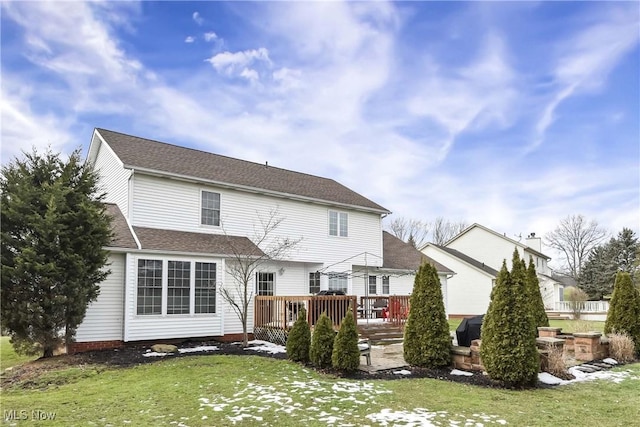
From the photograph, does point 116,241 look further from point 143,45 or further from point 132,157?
point 143,45

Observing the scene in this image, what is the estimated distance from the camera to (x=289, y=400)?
Result: 260 inches

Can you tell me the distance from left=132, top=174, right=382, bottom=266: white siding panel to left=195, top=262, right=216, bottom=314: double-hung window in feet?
5.69

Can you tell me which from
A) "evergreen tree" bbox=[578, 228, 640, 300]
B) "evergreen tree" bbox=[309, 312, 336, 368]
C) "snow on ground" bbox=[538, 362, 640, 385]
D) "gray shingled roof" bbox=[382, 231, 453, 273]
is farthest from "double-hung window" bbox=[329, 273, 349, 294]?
"evergreen tree" bbox=[578, 228, 640, 300]

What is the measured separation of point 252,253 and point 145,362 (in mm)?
5577

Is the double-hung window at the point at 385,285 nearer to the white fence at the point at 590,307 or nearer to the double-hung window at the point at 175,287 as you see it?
the double-hung window at the point at 175,287

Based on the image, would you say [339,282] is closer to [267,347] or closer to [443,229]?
[267,347]

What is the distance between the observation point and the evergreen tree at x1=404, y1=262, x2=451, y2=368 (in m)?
8.91

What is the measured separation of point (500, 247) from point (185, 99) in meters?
29.0

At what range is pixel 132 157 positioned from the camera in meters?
14.5

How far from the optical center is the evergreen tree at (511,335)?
7645 mm

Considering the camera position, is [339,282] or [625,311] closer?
[625,311]

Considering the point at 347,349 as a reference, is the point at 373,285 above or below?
above

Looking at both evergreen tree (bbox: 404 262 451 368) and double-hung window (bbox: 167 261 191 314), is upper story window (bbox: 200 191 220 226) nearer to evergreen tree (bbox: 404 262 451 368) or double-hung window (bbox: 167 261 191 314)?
double-hung window (bbox: 167 261 191 314)

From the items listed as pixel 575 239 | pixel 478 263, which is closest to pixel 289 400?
pixel 478 263
